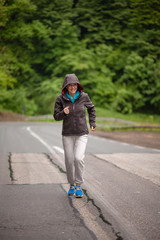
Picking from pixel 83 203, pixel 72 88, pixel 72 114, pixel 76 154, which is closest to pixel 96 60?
pixel 72 88

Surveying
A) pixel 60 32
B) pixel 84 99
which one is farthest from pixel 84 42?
pixel 84 99

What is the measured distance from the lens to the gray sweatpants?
480 centimetres

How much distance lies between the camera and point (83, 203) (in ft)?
14.5

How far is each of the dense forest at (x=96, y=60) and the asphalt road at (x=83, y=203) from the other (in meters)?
33.1

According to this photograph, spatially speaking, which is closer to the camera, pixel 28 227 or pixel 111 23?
pixel 28 227

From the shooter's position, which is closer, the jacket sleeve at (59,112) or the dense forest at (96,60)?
the jacket sleeve at (59,112)

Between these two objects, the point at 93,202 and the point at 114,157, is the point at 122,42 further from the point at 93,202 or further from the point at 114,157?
the point at 93,202

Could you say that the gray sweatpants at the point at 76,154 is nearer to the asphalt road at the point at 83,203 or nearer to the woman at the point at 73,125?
the woman at the point at 73,125

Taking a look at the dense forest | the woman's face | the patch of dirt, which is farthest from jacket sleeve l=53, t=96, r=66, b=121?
the dense forest

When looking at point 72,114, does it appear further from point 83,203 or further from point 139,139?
point 139,139

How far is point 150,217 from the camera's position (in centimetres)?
385

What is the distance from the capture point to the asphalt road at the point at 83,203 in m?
3.35

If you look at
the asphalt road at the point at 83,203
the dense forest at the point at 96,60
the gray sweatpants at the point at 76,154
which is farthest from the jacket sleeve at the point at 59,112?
the dense forest at the point at 96,60

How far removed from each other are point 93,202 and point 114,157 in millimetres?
4616
